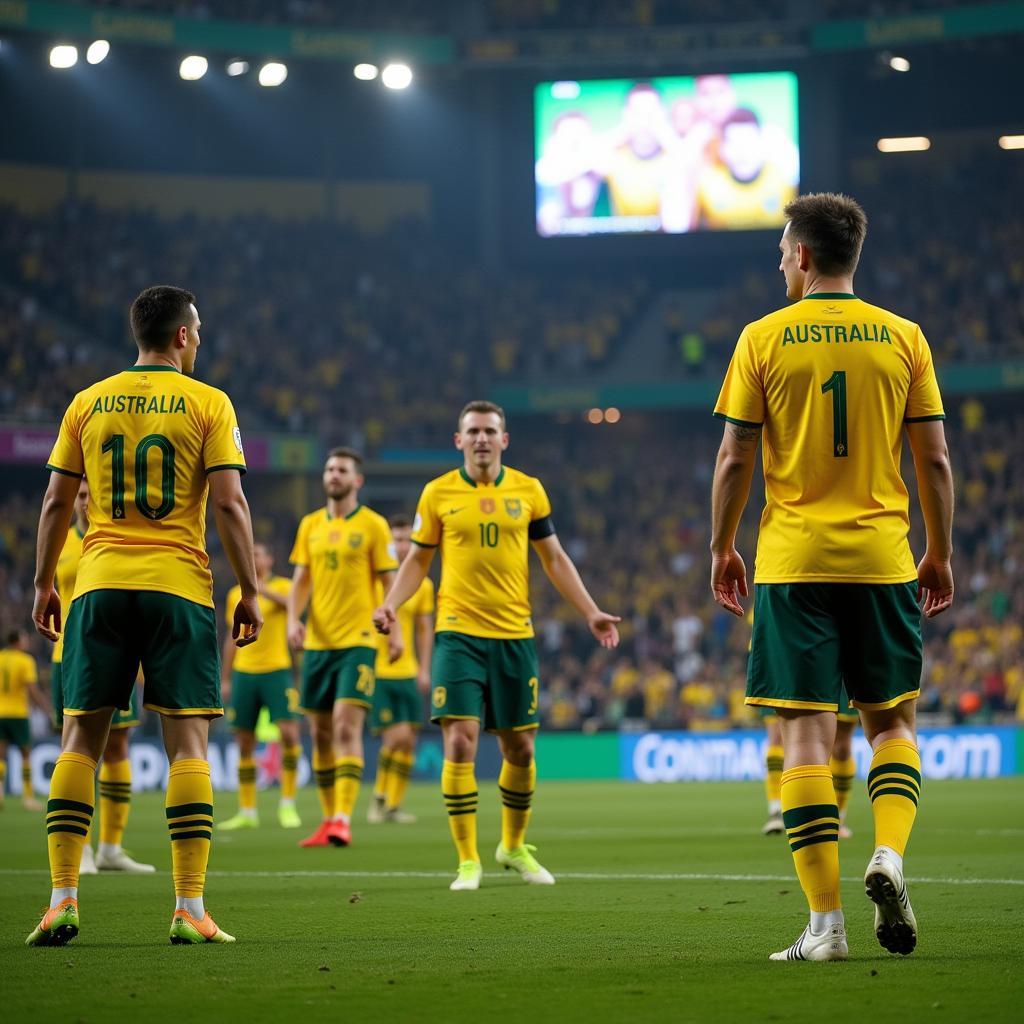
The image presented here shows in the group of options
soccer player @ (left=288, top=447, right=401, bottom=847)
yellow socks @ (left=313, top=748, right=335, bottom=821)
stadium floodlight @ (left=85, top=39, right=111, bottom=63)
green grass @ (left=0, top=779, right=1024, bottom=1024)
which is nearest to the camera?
green grass @ (left=0, top=779, right=1024, bottom=1024)

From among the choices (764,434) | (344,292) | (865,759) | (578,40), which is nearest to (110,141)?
(344,292)

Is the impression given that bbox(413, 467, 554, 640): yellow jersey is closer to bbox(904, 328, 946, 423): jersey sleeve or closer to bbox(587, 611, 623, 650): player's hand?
bbox(587, 611, 623, 650): player's hand

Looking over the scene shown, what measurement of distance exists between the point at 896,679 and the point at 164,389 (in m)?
3.03

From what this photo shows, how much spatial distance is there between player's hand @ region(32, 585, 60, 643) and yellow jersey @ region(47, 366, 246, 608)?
204 millimetres

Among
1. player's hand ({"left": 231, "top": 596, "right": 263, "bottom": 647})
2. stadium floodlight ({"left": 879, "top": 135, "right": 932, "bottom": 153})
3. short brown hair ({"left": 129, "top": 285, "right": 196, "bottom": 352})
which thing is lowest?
player's hand ({"left": 231, "top": 596, "right": 263, "bottom": 647})

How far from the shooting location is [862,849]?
452 inches

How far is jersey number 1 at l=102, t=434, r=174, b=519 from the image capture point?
268 inches

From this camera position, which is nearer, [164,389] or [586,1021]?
[586,1021]

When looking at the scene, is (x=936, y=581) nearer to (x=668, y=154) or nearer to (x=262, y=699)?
(x=262, y=699)

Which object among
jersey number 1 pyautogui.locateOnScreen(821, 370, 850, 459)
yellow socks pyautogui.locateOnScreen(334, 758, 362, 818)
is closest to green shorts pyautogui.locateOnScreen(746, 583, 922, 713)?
jersey number 1 pyautogui.locateOnScreen(821, 370, 850, 459)

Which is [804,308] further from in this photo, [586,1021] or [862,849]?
[862,849]

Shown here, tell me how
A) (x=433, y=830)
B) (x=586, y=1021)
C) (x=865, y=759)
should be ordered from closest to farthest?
(x=586, y=1021) < (x=433, y=830) < (x=865, y=759)

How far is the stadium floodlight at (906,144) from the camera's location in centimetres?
4306

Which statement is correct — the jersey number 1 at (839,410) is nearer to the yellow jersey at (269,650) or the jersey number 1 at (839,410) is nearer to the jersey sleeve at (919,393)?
the jersey sleeve at (919,393)
